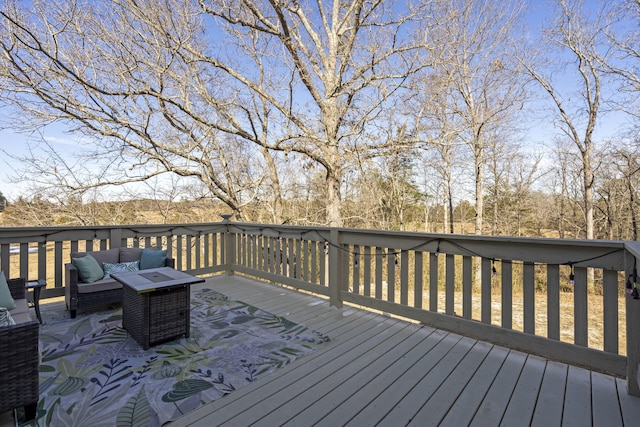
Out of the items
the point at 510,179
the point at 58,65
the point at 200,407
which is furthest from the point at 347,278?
the point at 510,179

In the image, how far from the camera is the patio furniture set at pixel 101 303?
1674 millimetres

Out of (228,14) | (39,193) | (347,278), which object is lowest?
(347,278)

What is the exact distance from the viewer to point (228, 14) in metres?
6.28

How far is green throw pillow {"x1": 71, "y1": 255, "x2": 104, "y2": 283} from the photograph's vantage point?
3.48m

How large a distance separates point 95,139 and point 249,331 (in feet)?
19.2

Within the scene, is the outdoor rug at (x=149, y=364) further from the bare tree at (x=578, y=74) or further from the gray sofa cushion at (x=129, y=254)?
the bare tree at (x=578, y=74)

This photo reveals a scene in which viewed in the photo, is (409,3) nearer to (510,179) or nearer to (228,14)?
(228,14)

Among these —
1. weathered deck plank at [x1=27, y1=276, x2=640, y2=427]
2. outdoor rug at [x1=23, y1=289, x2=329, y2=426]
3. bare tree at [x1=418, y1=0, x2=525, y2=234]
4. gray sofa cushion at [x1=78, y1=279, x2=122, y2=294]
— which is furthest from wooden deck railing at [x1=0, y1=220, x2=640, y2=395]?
bare tree at [x1=418, y1=0, x2=525, y2=234]

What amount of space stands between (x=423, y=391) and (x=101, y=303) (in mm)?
3360

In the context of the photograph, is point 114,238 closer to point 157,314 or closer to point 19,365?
point 157,314

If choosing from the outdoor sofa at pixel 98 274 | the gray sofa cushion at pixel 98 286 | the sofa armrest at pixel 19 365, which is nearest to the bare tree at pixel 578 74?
the outdoor sofa at pixel 98 274

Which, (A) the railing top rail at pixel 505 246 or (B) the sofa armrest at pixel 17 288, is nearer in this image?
(A) the railing top rail at pixel 505 246

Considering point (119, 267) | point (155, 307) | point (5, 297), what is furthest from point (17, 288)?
point (155, 307)

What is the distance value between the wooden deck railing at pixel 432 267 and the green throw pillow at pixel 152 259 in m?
0.70
